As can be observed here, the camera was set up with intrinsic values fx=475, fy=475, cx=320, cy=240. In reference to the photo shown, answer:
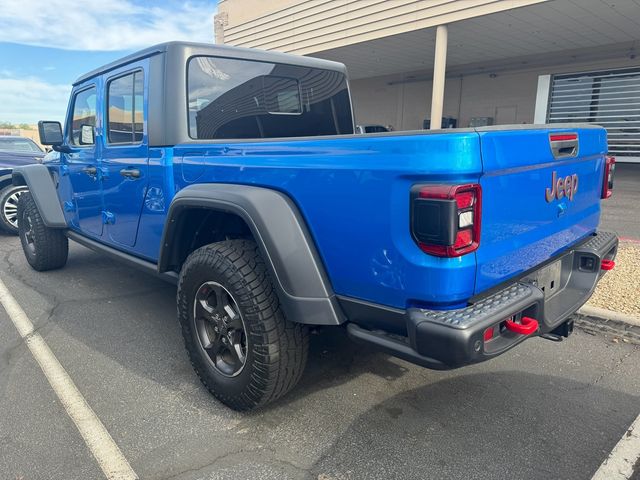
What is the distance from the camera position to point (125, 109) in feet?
11.6

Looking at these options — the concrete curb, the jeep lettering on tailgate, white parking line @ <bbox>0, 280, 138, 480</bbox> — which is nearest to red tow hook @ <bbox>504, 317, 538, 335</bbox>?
the jeep lettering on tailgate

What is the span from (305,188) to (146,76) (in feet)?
5.66

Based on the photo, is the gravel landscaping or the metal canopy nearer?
the gravel landscaping

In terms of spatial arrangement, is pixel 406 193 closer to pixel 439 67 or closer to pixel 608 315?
pixel 608 315

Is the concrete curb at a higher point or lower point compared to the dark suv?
lower

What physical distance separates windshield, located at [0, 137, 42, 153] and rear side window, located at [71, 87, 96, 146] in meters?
5.65

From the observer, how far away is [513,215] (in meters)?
2.08

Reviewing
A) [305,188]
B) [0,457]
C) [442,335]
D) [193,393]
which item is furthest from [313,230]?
[0,457]

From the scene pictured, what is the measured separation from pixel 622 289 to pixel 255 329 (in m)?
3.60

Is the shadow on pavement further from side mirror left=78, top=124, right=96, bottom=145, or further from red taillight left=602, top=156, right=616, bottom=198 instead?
side mirror left=78, top=124, right=96, bottom=145

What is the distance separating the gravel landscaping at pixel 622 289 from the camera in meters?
3.91

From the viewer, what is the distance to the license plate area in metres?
2.37

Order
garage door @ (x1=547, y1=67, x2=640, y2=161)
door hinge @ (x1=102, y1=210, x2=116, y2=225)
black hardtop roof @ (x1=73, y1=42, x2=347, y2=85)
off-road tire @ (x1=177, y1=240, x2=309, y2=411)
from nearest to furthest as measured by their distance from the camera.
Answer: off-road tire @ (x1=177, y1=240, x2=309, y2=411) < black hardtop roof @ (x1=73, y1=42, x2=347, y2=85) < door hinge @ (x1=102, y1=210, x2=116, y2=225) < garage door @ (x1=547, y1=67, x2=640, y2=161)

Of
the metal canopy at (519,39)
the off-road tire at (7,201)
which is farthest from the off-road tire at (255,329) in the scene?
the metal canopy at (519,39)
